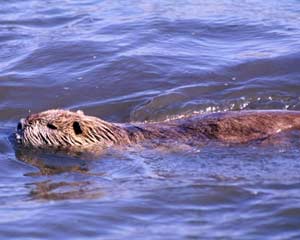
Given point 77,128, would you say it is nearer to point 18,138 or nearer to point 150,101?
point 18,138

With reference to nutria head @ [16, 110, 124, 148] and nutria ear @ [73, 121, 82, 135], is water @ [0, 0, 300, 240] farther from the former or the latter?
nutria ear @ [73, 121, 82, 135]

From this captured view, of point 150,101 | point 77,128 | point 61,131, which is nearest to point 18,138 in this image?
point 61,131

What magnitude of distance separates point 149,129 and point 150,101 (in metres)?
1.38

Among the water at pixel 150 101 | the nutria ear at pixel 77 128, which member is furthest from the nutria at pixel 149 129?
the water at pixel 150 101

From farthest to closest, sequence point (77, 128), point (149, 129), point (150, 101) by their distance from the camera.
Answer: point (150, 101) → point (77, 128) → point (149, 129)

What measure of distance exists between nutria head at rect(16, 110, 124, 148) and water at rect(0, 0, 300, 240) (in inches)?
10.1

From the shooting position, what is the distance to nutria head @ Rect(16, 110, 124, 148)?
29.9 ft

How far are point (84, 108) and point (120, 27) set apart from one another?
3.43m

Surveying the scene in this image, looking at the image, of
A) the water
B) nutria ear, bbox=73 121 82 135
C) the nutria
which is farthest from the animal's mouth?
nutria ear, bbox=73 121 82 135

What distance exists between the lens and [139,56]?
11.8 metres

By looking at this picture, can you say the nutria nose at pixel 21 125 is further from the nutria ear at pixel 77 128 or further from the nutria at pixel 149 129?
the nutria ear at pixel 77 128

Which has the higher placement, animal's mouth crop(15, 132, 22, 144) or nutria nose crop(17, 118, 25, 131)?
nutria nose crop(17, 118, 25, 131)

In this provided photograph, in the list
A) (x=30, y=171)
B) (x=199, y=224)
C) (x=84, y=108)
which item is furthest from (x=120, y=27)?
(x=199, y=224)

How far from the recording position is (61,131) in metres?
9.18
